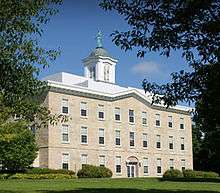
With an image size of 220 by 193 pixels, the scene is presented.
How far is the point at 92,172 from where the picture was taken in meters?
55.5

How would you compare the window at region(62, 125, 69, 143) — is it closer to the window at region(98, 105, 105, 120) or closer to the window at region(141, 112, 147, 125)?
the window at region(98, 105, 105, 120)

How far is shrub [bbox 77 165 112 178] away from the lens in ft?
181

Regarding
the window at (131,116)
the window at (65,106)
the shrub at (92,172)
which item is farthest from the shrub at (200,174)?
the window at (65,106)

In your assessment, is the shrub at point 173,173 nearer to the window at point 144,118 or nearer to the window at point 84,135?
the window at point 144,118

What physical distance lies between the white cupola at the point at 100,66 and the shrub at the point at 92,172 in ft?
61.6

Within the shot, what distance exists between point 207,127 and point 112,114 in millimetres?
49301

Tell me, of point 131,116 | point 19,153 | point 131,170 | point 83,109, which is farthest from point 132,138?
point 19,153

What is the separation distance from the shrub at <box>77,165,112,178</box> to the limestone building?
1942mm

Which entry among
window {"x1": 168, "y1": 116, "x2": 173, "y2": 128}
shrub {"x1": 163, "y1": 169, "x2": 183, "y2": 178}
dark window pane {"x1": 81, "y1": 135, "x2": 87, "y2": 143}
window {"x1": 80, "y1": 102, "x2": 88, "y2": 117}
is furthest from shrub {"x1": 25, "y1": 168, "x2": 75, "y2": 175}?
window {"x1": 168, "y1": 116, "x2": 173, "y2": 128}

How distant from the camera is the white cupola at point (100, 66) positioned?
7256cm

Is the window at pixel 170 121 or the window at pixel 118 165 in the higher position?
the window at pixel 170 121

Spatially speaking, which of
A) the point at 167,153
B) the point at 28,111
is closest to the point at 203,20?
the point at 28,111

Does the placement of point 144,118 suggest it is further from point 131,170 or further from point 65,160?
point 65,160

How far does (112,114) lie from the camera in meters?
63.4
